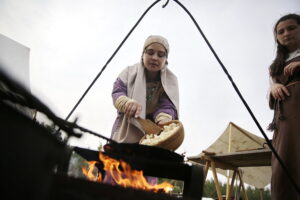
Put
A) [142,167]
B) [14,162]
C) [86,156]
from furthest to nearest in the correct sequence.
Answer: [86,156]
[142,167]
[14,162]

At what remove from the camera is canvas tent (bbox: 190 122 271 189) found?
490 centimetres

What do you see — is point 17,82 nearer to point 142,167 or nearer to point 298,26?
point 142,167

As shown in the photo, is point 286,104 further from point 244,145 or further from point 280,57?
point 244,145

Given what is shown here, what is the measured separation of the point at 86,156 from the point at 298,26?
2149mm

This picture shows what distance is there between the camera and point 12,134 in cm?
47

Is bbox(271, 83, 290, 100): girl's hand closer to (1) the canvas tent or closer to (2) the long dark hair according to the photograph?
(2) the long dark hair

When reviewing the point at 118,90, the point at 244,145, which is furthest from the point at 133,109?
the point at 244,145

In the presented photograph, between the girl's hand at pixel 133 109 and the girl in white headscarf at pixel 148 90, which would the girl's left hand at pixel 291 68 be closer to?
the girl in white headscarf at pixel 148 90

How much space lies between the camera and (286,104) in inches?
71.3

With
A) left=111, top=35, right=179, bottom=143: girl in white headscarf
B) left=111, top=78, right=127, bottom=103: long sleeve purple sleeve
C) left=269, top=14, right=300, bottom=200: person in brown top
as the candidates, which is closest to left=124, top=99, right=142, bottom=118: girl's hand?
left=111, top=35, right=179, bottom=143: girl in white headscarf

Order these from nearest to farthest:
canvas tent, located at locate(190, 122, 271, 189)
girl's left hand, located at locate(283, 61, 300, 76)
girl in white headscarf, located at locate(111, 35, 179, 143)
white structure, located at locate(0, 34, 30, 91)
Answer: white structure, located at locate(0, 34, 30, 91)
girl's left hand, located at locate(283, 61, 300, 76)
girl in white headscarf, located at locate(111, 35, 179, 143)
canvas tent, located at locate(190, 122, 271, 189)

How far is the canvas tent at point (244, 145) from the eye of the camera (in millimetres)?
4905

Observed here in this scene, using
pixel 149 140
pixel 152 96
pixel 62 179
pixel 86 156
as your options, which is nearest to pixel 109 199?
pixel 62 179

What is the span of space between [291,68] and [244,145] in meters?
3.59
